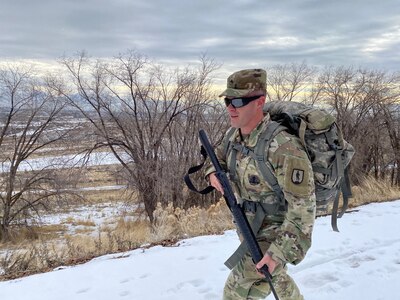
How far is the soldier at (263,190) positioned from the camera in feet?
5.71

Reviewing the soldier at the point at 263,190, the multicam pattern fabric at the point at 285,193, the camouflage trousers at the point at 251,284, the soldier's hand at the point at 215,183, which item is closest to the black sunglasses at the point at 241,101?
the soldier at the point at 263,190

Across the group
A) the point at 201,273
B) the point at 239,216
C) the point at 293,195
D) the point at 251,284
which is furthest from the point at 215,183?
the point at 201,273

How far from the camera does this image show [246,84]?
1856 millimetres

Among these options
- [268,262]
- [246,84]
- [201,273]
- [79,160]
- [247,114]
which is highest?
[246,84]

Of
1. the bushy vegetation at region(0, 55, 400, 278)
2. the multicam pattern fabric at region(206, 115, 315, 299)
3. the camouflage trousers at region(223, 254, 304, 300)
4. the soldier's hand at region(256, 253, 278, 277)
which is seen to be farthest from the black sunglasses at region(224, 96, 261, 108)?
the bushy vegetation at region(0, 55, 400, 278)

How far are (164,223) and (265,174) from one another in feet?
14.5

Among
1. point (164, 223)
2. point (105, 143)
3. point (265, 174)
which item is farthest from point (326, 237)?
point (105, 143)

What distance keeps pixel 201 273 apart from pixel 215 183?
2010 millimetres

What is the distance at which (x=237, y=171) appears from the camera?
206 centimetres

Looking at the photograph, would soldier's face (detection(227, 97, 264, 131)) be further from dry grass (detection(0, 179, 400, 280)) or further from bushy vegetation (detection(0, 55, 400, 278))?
bushy vegetation (detection(0, 55, 400, 278))

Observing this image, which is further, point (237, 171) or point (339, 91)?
point (339, 91)

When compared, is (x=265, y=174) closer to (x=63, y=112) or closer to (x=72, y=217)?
(x=63, y=112)

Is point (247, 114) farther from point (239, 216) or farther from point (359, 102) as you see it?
point (359, 102)

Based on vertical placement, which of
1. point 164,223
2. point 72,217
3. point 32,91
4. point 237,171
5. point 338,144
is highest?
A: point 32,91
